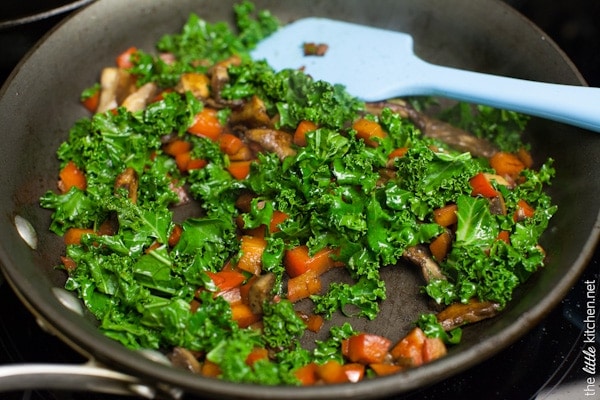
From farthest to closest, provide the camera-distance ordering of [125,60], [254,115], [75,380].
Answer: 1. [125,60]
2. [254,115]
3. [75,380]

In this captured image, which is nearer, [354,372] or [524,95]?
[354,372]

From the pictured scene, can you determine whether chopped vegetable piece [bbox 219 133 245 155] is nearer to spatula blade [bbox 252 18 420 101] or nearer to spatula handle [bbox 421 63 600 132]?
spatula blade [bbox 252 18 420 101]

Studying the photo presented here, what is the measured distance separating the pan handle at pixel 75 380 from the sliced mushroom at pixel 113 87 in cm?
212

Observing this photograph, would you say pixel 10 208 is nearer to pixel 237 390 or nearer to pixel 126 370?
pixel 126 370

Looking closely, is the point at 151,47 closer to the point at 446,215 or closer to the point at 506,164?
the point at 446,215

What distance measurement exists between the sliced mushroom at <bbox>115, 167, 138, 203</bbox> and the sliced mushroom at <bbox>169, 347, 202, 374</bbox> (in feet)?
3.46

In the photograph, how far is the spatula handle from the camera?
3.23 meters

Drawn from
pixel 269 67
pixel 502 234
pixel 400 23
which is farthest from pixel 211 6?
pixel 502 234

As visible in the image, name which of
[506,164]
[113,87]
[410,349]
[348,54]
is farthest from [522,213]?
[113,87]

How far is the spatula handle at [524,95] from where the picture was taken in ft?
10.6

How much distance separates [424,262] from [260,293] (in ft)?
2.94

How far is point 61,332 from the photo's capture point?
2533 mm

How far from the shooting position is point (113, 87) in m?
4.14

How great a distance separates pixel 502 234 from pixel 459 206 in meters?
0.27
